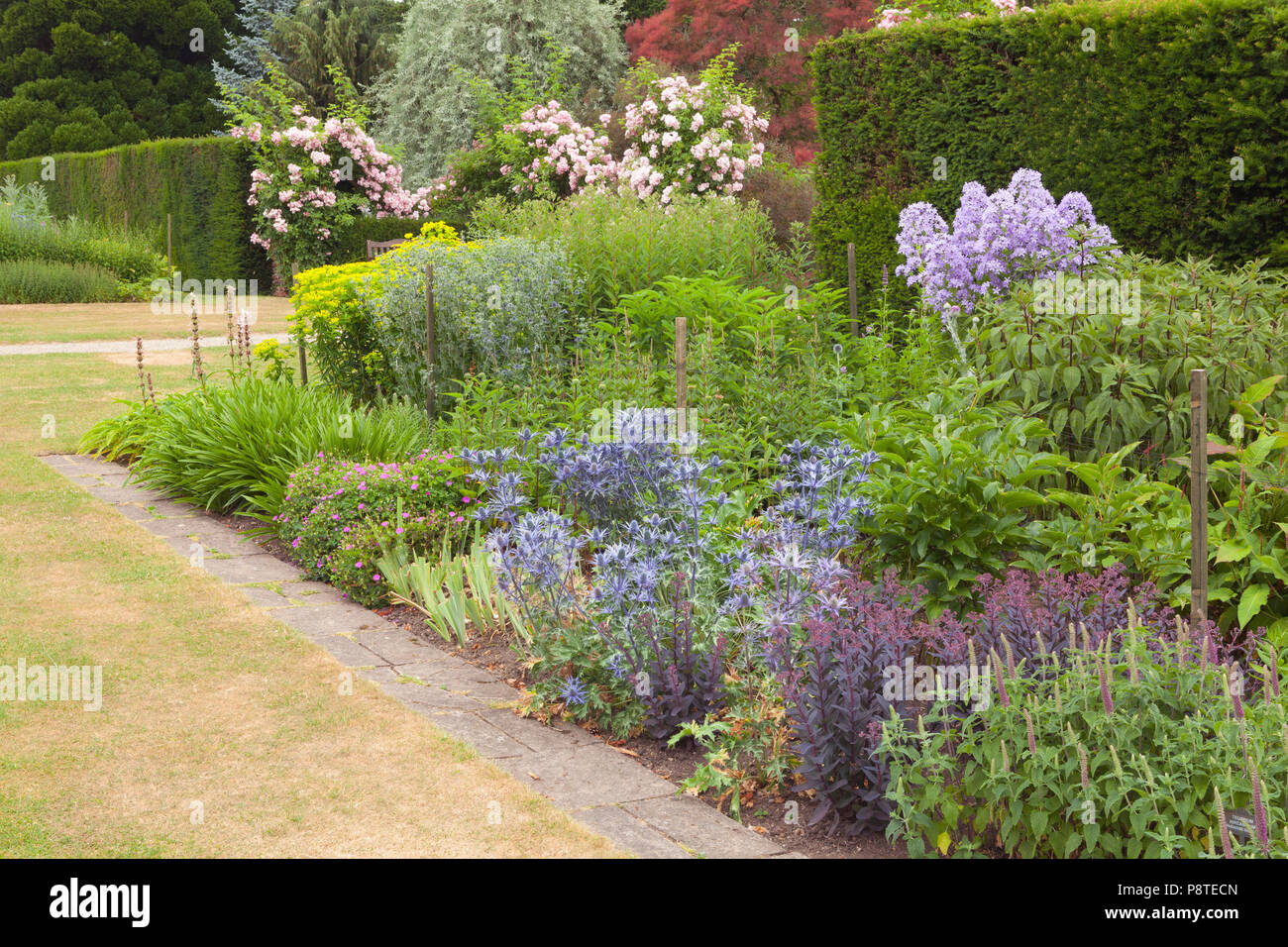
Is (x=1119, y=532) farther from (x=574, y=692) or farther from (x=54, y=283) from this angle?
(x=54, y=283)

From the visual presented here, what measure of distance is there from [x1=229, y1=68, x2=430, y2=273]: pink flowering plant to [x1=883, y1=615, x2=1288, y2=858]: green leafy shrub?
→ 67.8 feet

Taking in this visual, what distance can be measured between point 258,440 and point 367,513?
1.56 metres

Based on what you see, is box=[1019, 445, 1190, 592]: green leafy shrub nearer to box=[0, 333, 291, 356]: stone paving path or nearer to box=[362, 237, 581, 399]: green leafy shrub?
box=[362, 237, 581, 399]: green leafy shrub

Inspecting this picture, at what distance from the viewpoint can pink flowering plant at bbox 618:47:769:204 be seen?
1592cm

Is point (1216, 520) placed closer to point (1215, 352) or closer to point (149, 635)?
point (1215, 352)

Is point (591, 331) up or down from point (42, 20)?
down

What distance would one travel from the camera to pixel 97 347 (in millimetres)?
14219

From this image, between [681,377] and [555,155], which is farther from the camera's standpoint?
[555,155]

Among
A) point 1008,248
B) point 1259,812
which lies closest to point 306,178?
point 1008,248

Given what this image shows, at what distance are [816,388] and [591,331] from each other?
179 cm

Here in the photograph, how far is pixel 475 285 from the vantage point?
745 cm

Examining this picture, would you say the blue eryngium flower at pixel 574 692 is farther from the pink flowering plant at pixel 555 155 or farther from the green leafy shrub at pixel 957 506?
the pink flowering plant at pixel 555 155

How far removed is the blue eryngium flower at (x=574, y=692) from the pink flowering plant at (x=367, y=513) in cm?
174

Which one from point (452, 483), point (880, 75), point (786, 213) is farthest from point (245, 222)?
point (452, 483)
